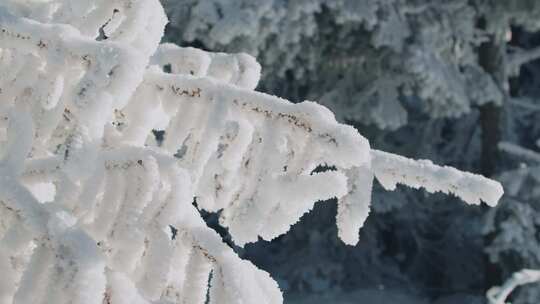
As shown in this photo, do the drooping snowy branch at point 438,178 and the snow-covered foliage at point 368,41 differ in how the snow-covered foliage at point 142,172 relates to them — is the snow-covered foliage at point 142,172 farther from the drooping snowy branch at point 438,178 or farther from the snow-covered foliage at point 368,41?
the snow-covered foliage at point 368,41

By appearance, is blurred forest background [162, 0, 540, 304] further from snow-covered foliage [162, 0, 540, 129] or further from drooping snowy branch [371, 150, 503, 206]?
drooping snowy branch [371, 150, 503, 206]

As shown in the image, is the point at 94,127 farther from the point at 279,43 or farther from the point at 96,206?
the point at 279,43

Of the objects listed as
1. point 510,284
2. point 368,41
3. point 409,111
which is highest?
point 510,284

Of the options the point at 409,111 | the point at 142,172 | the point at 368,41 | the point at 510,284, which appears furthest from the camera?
the point at 409,111

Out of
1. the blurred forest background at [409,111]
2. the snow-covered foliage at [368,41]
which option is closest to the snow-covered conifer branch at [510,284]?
the blurred forest background at [409,111]

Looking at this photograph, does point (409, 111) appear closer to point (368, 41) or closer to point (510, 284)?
point (368, 41)

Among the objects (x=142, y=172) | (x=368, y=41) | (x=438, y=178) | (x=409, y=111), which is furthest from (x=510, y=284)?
(x=409, y=111)
